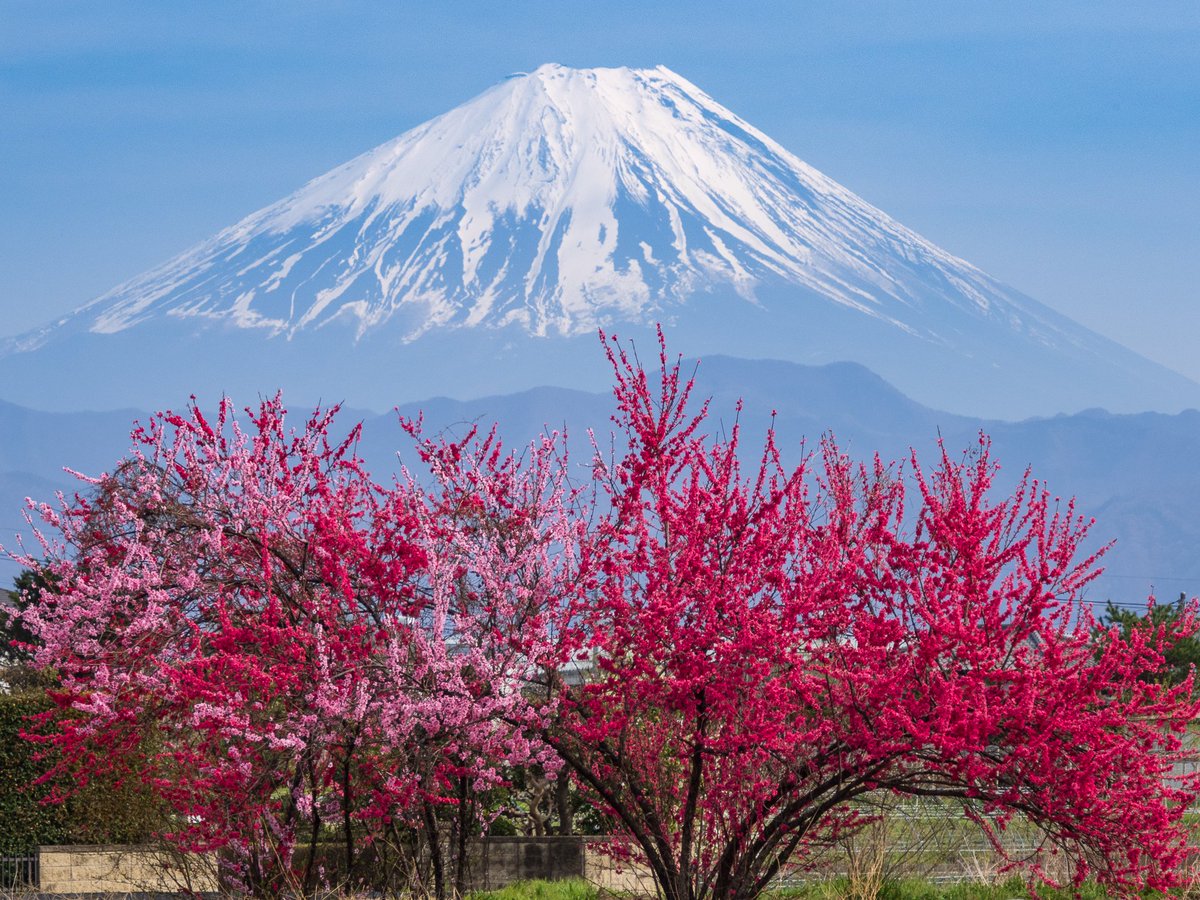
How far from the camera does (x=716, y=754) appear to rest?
35.9 feet

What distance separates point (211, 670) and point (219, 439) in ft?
7.02

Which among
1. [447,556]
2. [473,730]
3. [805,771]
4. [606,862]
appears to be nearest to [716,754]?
[805,771]

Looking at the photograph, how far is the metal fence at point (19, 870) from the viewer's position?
19.7 meters

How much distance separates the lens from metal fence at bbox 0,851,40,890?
19703mm

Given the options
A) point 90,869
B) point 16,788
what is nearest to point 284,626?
point 90,869

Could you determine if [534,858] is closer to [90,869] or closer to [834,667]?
[90,869]

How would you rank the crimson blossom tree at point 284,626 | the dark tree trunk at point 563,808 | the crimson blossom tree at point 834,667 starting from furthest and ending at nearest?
the dark tree trunk at point 563,808
the crimson blossom tree at point 284,626
the crimson blossom tree at point 834,667

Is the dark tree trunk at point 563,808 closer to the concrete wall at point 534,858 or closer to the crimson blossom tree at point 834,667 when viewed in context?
the concrete wall at point 534,858

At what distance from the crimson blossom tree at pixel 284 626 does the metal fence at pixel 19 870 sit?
781 centimetres

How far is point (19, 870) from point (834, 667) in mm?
13131

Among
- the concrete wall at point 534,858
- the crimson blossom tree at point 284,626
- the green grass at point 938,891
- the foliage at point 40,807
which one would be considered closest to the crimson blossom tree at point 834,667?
the crimson blossom tree at point 284,626

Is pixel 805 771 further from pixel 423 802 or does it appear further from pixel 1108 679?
pixel 423 802

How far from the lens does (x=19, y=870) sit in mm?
19734

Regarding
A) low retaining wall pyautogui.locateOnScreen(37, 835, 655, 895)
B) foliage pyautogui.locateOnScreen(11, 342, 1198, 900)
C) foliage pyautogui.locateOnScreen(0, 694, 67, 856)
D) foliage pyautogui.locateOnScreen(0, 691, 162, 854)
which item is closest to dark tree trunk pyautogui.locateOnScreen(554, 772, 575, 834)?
low retaining wall pyautogui.locateOnScreen(37, 835, 655, 895)
